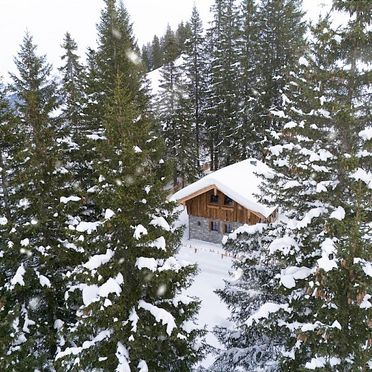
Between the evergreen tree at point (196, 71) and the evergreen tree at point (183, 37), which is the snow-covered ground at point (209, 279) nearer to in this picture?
the evergreen tree at point (196, 71)

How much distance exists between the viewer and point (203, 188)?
26.9 meters

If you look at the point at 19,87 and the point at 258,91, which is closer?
the point at 19,87

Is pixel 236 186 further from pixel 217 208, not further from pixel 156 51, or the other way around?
pixel 156 51

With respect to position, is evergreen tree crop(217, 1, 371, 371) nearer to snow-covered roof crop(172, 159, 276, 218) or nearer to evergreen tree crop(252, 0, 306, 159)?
snow-covered roof crop(172, 159, 276, 218)

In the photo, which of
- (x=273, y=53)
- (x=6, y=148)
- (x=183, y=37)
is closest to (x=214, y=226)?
(x=6, y=148)

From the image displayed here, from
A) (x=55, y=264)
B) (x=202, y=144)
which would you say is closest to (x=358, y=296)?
(x=55, y=264)

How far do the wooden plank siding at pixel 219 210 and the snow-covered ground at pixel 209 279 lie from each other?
2.29 metres

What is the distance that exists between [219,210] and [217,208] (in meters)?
0.21

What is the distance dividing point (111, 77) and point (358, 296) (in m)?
Result: 16.7

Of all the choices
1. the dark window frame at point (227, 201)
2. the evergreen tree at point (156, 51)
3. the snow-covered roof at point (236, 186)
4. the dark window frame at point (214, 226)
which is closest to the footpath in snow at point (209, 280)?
the dark window frame at point (214, 226)

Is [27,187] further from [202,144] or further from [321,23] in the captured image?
[202,144]

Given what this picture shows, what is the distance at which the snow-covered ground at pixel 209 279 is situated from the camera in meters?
18.5

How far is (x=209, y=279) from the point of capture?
75.8 ft

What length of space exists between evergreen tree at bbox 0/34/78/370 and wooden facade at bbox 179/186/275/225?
14643mm
